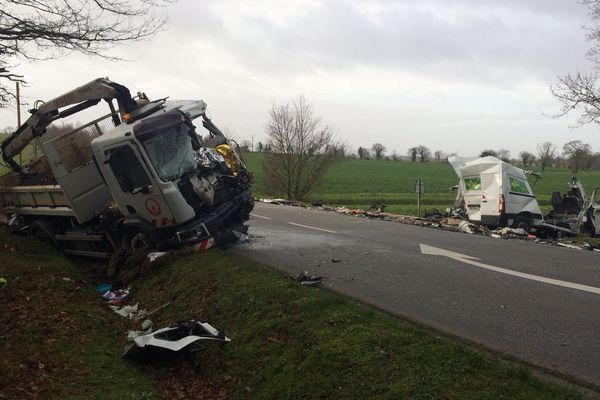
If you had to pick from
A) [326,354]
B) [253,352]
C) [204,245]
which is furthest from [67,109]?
[326,354]

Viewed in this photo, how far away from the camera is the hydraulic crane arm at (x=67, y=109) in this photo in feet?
A: 32.7

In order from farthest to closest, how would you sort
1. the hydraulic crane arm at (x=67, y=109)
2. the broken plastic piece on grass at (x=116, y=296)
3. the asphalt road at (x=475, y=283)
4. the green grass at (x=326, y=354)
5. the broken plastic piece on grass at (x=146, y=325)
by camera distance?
the hydraulic crane arm at (x=67, y=109) → the broken plastic piece on grass at (x=116, y=296) → the broken plastic piece on grass at (x=146, y=325) → the asphalt road at (x=475, y=283) → the green grass at (x=326, y=354)

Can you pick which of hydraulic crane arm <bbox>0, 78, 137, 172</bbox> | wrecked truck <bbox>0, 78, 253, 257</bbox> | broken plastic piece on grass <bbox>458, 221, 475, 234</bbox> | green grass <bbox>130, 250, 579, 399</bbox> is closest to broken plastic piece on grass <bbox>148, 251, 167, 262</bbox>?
wrecked truck <bbox>0, 78, 253, 257</bbox>

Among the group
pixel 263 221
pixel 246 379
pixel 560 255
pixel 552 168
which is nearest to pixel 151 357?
pixel 246 379

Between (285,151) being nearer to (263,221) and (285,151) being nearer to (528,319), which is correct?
(263,221)

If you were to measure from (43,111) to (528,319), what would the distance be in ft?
31.9

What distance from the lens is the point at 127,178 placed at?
8961 mm

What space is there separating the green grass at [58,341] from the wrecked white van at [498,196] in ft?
39.0

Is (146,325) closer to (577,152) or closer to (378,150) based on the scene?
(577,152)

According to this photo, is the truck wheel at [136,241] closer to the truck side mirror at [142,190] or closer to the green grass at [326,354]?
the truck side mirror at [142,190]

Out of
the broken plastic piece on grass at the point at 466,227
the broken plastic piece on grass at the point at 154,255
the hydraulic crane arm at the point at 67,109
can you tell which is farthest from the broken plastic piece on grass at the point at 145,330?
the broken plastic piece on grass at the point at 466,227

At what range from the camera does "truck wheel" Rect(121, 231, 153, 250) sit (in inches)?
361

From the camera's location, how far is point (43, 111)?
34.3 feet

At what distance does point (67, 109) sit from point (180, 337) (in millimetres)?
6856
